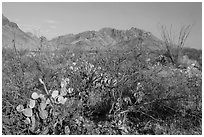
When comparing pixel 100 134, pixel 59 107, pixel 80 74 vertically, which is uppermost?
pixel 80 74

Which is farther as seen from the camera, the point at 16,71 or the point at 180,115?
the point at 16,71

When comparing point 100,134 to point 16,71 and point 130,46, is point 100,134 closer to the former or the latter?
point 16,71

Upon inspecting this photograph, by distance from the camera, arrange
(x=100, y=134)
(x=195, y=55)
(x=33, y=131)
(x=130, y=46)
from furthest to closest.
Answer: (x=195, y=55) < (x=130, y=46) < (x=100, y=134) < (x=33, y=131)

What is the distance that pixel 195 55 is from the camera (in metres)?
12.6

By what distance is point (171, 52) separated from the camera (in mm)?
11359

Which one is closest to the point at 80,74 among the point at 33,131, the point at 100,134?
the point at 100,134

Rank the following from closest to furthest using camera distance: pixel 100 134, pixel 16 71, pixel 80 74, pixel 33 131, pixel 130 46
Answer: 1. pixel 33 131
2. pixel 100 134
3. pixel 80 74
4. pixel 16 71
5. pixel 130 46

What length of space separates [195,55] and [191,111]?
349 inches

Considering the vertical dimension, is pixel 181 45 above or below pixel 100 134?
above

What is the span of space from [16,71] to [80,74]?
1.83 metres

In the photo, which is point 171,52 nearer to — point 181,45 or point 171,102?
point 181,45

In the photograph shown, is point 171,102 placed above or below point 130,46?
below

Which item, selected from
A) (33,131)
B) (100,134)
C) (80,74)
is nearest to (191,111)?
(100,134)

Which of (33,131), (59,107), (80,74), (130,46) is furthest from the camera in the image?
(130,46)
